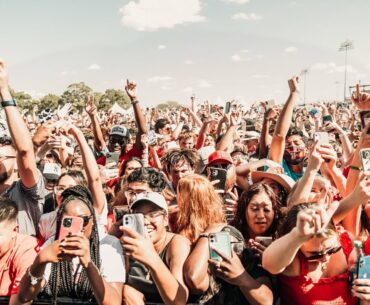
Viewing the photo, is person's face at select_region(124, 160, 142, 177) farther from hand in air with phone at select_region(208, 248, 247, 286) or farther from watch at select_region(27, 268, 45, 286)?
hand in air with phone at select_region(208, 248, 247, 286)

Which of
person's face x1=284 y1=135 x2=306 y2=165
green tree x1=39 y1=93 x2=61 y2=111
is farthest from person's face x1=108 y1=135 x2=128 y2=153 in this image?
green tree x1=39 y1=93 x2=61 y2=111

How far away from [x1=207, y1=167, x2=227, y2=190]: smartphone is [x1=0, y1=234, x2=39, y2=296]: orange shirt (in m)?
1.86

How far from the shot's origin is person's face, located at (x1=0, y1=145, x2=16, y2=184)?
340 centimetres

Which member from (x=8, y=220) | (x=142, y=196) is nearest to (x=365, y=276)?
(x=142, y=196)

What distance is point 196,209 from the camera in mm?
2818

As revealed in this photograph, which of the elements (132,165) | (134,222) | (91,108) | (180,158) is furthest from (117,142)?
(134,222)

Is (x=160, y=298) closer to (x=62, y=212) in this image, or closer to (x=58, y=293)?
(x=58, y=293)

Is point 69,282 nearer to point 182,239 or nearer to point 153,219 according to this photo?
point 153,219

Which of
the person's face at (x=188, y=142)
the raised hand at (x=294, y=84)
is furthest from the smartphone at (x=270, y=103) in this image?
the person's face at (x=188, y=142)

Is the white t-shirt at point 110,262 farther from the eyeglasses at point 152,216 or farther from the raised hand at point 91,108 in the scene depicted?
the raised hand at point 91,108

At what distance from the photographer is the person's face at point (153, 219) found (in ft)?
7.96

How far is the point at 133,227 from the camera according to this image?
1978 millimetres

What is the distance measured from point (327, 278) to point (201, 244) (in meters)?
0.72

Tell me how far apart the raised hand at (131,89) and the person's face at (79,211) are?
303cm
